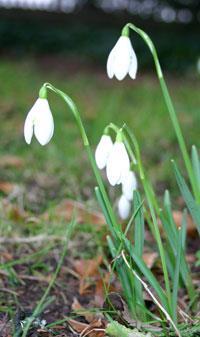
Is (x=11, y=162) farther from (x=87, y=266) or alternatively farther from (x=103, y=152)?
(x=103, y=152)

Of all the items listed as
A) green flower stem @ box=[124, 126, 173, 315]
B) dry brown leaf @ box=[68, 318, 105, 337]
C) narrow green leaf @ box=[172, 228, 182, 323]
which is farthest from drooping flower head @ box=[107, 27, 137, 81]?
dry brown leaf @ box=[68, 318, 105, 337]

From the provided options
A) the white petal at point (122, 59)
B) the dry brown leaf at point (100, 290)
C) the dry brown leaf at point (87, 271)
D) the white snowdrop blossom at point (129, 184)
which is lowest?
the dry brown leaf at point (100, 290)

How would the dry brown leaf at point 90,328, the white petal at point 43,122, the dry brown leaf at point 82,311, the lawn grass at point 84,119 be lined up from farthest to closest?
the lawn grass at point 84,119, the dry brown leaf at point 82,311, the dry brown leaf at point 90,328, the white petal at point 43,122

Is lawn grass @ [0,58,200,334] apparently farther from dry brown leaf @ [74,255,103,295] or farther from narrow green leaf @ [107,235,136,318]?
narrow green leaf @ [107,235,136,318]

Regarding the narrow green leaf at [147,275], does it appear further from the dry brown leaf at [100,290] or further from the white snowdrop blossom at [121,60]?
the white snowdrop blossom at [121,60]

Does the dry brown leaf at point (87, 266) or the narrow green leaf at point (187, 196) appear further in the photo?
the dry brown leaf at point (87, 266)

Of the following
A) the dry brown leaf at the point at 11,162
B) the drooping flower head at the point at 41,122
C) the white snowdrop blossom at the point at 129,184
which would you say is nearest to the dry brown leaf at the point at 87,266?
the white snowdrop blossom at the point at 129,184

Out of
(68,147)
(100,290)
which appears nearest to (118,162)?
(100,290)
